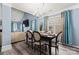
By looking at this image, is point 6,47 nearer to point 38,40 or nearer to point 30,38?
point 30,38

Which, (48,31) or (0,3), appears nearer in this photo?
(0,3)

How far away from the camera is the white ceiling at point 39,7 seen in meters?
2.04

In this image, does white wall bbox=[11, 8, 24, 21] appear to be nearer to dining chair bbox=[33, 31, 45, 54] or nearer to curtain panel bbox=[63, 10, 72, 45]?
dining chair bbox=[33, 31, 45, 54]

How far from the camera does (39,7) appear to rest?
208 centimetres

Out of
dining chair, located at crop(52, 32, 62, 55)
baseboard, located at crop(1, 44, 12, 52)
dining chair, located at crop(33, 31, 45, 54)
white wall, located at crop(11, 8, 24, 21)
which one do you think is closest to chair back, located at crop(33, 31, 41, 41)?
dining chair, located at crop(33, 31, 45, 54)

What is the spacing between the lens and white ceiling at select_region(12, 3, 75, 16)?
2043 mm

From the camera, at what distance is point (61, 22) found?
6.86 feet

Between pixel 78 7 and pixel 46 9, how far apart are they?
663mm

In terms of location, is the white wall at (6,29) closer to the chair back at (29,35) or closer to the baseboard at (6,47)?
the baseboard at (6,47)

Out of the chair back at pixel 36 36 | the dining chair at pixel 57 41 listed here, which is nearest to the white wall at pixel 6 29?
the chair back at pixel 36 36

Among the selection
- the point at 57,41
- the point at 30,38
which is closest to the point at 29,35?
the point at 30,38

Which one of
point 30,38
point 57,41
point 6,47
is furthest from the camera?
point 30,38
